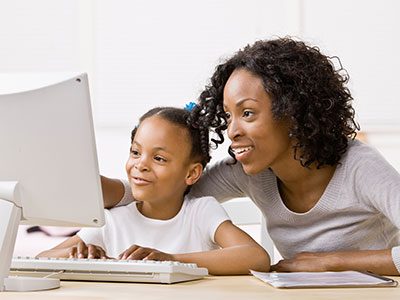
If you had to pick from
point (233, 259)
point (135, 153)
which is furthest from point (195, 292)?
point (135, 153)

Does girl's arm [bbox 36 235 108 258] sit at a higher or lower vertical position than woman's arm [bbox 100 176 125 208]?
lower

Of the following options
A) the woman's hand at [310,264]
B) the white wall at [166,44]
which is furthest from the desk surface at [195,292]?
the white wall at [166,44]

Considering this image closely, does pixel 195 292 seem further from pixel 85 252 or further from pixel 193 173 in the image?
pixel 193 173

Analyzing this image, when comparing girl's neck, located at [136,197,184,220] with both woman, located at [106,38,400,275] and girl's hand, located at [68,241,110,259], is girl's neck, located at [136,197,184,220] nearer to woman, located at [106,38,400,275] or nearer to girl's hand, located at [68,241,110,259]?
woman, located at [106,38,400,275]

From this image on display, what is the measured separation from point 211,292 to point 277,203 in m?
0.62

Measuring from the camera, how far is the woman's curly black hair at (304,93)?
171 centimetres

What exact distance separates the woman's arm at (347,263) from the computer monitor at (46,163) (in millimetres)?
477

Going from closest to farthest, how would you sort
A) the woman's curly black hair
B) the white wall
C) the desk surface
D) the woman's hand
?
the desk surface → the woman's hand → the woman's curly black hair → the white wall

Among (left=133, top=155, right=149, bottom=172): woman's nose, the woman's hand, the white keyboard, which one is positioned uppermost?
(left=133, top=155, right=149, bottom=172): woman's nose

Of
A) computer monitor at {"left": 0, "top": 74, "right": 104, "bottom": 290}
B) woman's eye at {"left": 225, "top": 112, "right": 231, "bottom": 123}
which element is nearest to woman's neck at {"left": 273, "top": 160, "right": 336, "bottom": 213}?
woman's eye at {"left": 225, "top": 112, "right": 231, "bottom": 123}

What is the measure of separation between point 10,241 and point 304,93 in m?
0.74

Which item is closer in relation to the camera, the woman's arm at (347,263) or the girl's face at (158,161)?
the woman's arm at (347,263)

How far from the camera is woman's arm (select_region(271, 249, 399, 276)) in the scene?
157 cm

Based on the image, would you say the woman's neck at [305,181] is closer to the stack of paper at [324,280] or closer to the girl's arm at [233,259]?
the girl's arm at [233,259]
